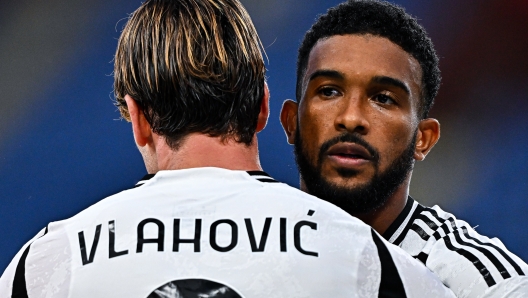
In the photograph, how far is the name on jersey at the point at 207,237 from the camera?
4.48 ft

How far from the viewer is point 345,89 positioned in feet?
6.93

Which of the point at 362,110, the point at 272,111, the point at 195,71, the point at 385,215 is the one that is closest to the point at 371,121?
the point at 362,110

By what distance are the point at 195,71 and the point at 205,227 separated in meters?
0.32

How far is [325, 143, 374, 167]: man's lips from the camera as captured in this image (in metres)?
2.06

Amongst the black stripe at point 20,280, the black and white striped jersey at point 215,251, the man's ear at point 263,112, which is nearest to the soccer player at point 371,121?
the man's ear at point 263,112

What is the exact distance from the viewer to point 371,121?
208 centimetres

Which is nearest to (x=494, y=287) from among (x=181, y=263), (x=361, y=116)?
(x=361, y=116)

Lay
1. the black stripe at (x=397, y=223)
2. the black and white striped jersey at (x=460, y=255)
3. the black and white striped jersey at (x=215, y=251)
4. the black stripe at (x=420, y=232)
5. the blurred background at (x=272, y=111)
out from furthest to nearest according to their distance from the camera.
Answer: the blurred background at (x=272, y=111)
the black stripe at (x=397, y=223)
the black stripe at (x=420, y=232)
the black and white striped jersey at (x=460, y=255)
the black and white striped jersey at (x=215, y=251)

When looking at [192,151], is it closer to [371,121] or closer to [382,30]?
[371,121]

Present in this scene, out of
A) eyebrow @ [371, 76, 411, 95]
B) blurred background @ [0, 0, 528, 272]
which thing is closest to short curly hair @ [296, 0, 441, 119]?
eyebrow @ [371, 76, 411, 95]

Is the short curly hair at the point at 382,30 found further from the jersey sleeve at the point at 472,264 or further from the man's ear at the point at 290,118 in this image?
the jersey sleeve at the point at 472,264

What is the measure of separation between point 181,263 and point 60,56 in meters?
2.97

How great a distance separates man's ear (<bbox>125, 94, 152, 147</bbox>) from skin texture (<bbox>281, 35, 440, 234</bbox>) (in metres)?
0.67

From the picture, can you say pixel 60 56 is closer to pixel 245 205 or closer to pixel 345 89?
pixel 345 89
